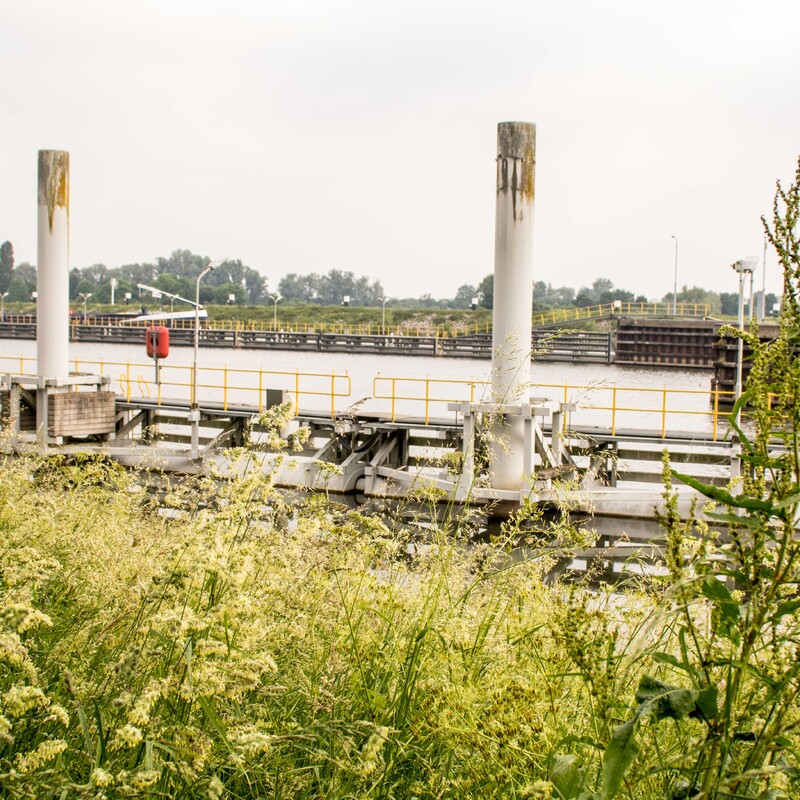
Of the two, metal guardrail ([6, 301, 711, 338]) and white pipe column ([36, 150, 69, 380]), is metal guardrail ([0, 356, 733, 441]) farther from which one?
metal guardrail ([6, 301, 711, 338])

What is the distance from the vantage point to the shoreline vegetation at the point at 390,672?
1654 millimetres

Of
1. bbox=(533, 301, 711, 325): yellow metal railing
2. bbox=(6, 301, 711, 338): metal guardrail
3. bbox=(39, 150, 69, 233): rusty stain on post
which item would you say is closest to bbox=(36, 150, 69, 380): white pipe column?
bbox=(39, 150, 69, 233): rusty stain on post

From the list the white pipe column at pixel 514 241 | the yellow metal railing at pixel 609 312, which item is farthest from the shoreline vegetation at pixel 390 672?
the yellow metal railing at pixel 609 312

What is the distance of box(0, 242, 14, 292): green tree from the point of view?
438ft

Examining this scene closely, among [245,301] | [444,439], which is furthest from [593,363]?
[245,301]

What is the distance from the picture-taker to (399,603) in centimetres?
328

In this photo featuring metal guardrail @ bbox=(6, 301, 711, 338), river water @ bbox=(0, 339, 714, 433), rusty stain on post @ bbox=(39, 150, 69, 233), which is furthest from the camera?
metal guardrail @ bbox=(6, 301, 711, 338)

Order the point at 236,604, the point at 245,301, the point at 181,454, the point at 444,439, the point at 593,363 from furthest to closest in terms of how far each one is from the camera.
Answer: the point at 245,301
the point at 593,363
the point at 181,454
the point at 444,439
the point at 236,604

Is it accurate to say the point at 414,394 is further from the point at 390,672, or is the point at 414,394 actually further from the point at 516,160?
the point at 390,672

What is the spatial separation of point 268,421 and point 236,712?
915 mm

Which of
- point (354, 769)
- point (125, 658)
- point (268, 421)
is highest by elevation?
point (268, 421)

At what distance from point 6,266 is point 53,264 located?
414 ft

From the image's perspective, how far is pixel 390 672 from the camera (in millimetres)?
3059

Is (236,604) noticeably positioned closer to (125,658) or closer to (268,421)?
(125,658)
